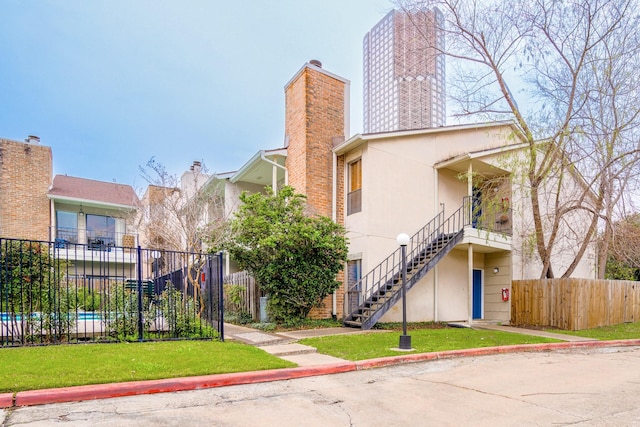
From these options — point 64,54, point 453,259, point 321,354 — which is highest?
point 64,54

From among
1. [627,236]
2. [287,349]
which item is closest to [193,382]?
[287,349]

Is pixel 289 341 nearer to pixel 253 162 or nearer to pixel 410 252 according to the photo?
pixel 410 252

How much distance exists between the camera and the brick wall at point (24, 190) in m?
21.6

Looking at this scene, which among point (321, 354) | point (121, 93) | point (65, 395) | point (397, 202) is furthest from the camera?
point (121, 93)

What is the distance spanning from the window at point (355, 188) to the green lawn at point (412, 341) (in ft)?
13.8

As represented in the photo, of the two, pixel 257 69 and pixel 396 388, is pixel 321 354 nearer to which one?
pixel 396 388

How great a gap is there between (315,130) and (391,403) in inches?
407

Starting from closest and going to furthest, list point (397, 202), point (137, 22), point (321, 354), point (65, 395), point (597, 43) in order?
1. point (65, 395)
2. point (321, 354)
3. point (597, 43)
4. point (397, 202)
5. point (137, 22)

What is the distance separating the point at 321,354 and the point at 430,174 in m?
8.71

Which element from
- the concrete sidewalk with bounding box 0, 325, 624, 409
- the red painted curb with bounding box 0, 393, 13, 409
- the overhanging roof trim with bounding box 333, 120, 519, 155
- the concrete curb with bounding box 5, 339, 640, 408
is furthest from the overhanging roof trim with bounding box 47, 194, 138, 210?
the red painted curb with bounding box 0, 393, 13, 409

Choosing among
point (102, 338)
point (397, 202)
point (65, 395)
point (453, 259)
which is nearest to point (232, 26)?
point (397, 202)

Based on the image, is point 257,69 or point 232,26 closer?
point 232,26

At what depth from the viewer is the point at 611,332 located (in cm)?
1411

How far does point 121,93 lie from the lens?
26.7 m
